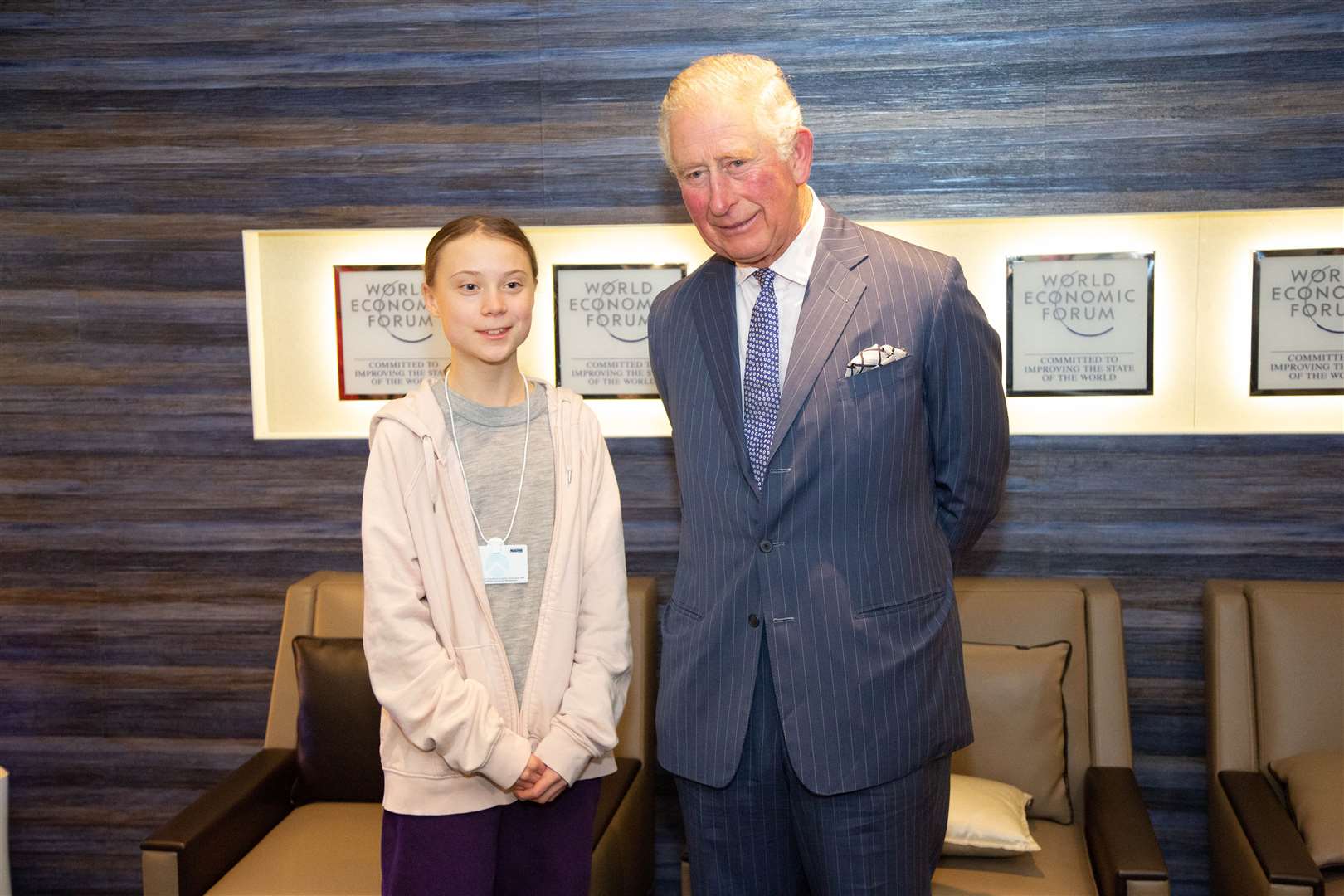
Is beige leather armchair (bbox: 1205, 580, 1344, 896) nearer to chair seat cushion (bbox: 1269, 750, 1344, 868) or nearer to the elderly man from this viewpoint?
chair seat cushion (bbox: 1269, 750, 1344, 868)

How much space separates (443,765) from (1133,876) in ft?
4.30

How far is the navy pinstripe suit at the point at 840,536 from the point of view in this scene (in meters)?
1.77

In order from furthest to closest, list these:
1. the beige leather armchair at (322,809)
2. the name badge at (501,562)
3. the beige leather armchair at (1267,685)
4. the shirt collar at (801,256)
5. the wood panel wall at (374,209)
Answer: the wood panel wall at (374,209) → the beige leather armchair at (1267,685) → the beige leather armchair at (322,809) → the name badge at (501,562) → the shirt collar at (801,256)

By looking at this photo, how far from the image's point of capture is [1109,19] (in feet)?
9.22

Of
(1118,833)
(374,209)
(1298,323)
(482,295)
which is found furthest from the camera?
(374,209)

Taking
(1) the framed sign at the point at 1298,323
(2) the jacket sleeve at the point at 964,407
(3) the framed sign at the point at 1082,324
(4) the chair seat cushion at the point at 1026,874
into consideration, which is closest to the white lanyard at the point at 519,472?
(2) the jacket sleeve at the point at 964,407

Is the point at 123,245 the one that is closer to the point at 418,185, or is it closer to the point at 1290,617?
the point at 418,185

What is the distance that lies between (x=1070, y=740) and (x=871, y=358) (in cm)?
145

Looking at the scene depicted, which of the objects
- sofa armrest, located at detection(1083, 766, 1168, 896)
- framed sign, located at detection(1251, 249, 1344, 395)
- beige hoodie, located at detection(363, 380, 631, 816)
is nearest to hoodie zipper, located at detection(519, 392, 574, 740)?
beige hoodie, located at detection(363, 380, 631, 816)

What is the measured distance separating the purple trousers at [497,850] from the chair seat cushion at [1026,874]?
31.2 inches

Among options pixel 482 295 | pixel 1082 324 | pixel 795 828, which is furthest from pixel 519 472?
pixel 1082 324

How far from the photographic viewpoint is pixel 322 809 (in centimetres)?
281

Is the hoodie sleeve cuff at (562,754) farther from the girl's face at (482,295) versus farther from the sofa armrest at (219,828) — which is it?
the sofa armrest at (219,828)

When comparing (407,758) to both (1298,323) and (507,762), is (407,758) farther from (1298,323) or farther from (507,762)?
(1298,323)
